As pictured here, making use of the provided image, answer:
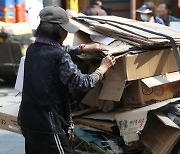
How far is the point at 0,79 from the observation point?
32.6ft

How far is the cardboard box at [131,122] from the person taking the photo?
3.39 m

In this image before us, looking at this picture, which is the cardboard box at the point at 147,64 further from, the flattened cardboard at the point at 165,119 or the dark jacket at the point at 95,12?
the dark jacket at the point at 95,12

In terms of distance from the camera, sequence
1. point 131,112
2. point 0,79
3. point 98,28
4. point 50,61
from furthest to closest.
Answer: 1. point 0,79
2. point 98,28
3. point 131,112
4. point 50,61

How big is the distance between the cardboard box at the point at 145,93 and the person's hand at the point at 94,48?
1.18 feet

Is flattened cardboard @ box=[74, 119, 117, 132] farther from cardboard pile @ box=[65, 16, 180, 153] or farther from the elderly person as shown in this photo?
the elderly person

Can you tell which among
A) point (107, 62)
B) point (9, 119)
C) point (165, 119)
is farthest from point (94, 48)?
point (9, 119)

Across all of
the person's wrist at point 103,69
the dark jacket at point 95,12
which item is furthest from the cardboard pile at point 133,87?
the dark jacket at point 95,12

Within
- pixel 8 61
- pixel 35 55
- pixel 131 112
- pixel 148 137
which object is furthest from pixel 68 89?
pixel 8 61

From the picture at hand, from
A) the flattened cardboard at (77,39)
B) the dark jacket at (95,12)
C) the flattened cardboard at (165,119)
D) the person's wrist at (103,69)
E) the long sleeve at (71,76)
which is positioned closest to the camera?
the long sleeve at (71,76)

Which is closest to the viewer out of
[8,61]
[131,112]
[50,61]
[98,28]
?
[50,61]

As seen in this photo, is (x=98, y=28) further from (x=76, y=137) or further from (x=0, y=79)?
(x=0, y=79)

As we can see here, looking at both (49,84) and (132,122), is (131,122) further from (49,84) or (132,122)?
Result: (49,84)

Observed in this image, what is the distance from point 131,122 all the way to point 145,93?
0.92 feet

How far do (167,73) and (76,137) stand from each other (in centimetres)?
86
